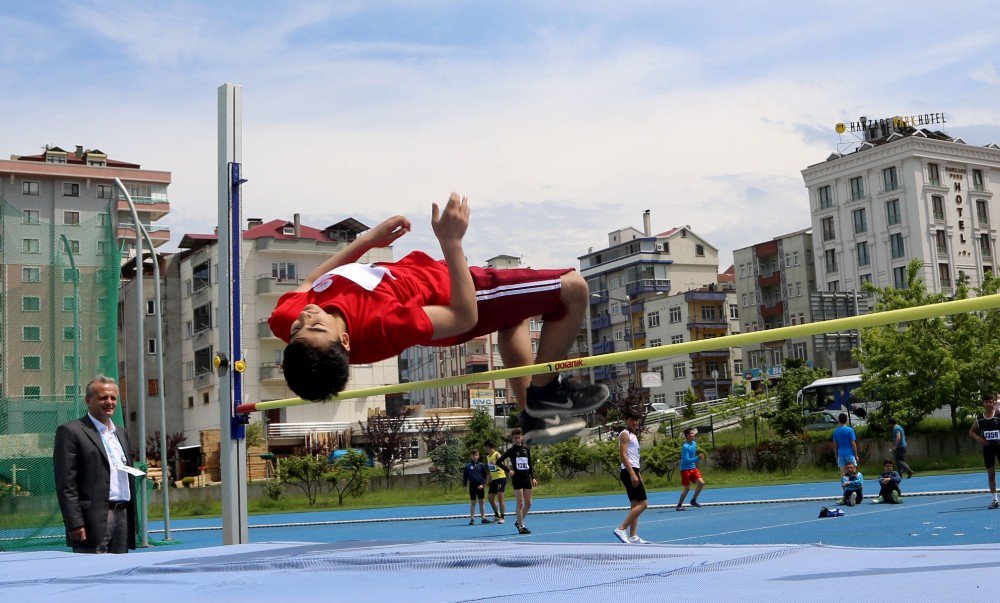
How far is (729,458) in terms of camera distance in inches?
1129

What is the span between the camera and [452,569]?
4039mm

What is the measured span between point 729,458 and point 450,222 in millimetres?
25278

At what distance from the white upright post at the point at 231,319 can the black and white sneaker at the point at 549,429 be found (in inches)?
87.5

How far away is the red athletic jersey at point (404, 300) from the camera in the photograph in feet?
14.9

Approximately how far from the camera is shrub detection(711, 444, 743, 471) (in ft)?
93.8

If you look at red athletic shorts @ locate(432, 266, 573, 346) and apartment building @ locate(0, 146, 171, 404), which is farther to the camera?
apartment building @ locate(0, 146, 171, 404)

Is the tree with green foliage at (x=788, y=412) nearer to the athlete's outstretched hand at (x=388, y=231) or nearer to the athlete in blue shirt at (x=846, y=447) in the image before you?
the athlete in blue shirt at (x=846, y=447)

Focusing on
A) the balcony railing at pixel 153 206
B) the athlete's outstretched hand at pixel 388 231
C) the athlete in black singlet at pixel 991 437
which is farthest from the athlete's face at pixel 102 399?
the balcony railing at pixel 153 206

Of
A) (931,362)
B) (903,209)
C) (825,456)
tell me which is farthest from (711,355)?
(825,456)

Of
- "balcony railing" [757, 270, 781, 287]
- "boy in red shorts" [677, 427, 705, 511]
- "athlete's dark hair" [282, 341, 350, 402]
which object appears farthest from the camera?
"balcony railing" [757, 270, 781, 287]

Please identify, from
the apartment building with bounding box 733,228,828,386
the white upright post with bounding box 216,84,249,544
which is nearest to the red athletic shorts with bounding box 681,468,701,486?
the white upright post with bounding box 216,84,249,544

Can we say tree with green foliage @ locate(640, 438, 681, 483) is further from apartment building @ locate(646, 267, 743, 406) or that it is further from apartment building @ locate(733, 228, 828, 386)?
apartment building @ locate(646, 267, 743, 406)

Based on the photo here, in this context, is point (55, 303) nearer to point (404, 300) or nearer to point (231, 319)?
point (231, 319)

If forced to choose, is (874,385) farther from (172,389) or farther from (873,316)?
(172,389)
